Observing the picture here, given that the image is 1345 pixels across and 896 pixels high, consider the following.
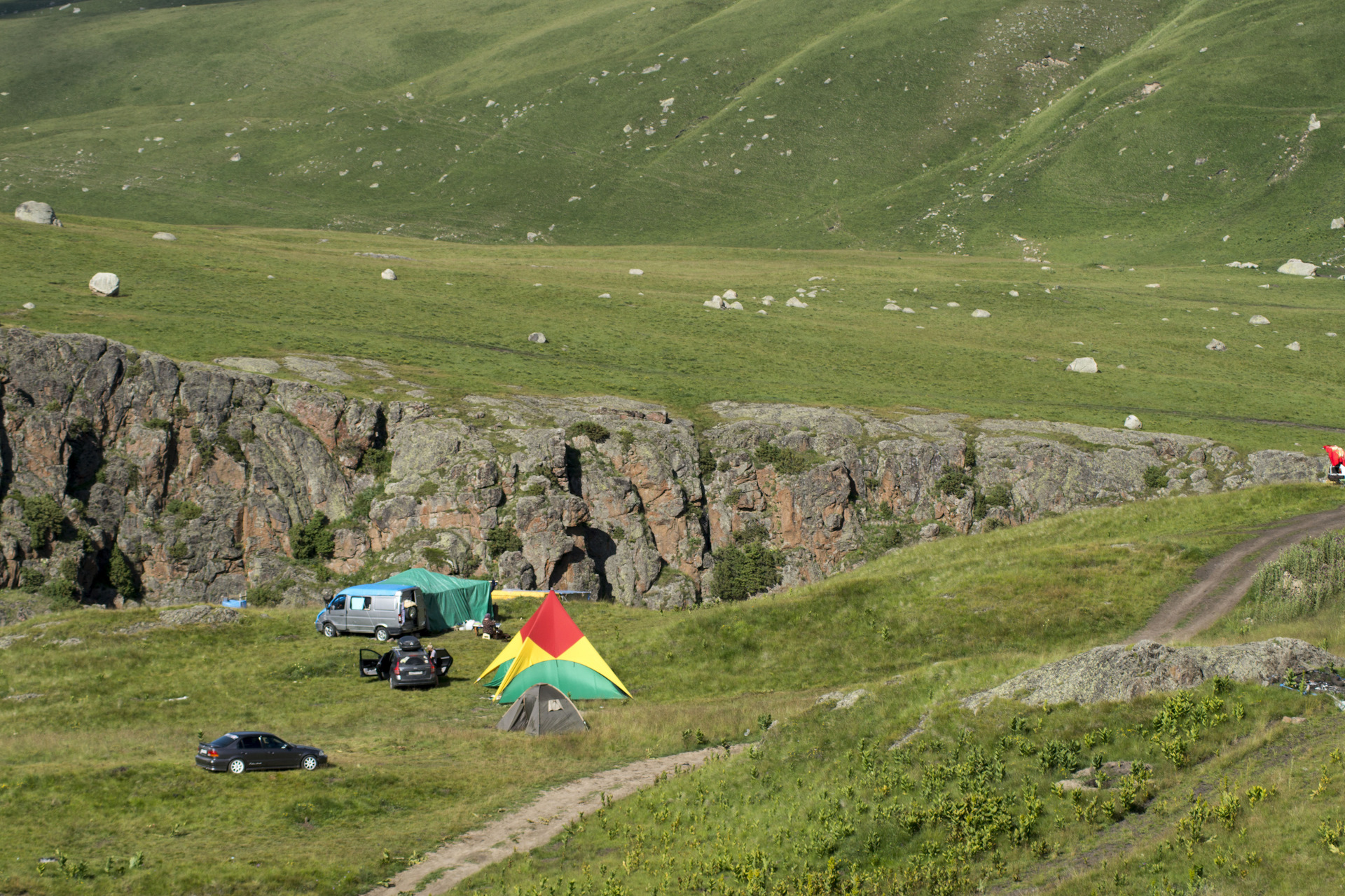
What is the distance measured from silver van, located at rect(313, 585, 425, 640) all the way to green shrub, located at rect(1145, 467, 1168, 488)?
61572 millimetres

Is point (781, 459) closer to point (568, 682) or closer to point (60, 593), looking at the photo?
point (568, 682)

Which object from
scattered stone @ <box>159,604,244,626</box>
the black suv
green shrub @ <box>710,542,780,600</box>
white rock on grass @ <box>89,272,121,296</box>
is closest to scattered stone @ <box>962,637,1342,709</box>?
the black suv

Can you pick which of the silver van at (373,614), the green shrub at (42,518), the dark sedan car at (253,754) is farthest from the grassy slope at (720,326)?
the dark sedan car at (253,754)

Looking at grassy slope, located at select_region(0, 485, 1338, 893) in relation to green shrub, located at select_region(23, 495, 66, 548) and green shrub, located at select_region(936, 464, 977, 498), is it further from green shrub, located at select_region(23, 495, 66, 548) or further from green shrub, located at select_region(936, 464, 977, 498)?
green shrub, located at select_region(936, 464, 977, 498)

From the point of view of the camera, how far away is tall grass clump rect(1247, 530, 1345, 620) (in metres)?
32.8

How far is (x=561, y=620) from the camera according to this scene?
3828cm

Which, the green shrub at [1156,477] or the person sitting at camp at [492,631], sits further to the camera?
the green shrub at [1156,477]

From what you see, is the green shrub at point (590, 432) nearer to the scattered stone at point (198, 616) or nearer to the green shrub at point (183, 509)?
the green shrub at point (183, 509)

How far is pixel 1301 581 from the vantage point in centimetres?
3381

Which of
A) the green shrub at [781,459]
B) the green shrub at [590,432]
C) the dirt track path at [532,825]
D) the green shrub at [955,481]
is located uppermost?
the green shrub at [590,432]

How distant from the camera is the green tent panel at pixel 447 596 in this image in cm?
5141

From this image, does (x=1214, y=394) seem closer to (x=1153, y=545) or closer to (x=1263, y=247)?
(x=1153, y=545)

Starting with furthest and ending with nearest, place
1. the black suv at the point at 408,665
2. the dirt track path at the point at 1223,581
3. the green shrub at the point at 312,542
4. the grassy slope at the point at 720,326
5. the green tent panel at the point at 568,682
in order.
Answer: the grassy slope at the point at 720,326
the green shrub at the point at 312,542
the black suv at the point at 408,665
the green tent panel at the point at 568,682
the dirt track path at the point at 1223,581

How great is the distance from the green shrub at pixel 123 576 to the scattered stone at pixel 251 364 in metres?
18.8
